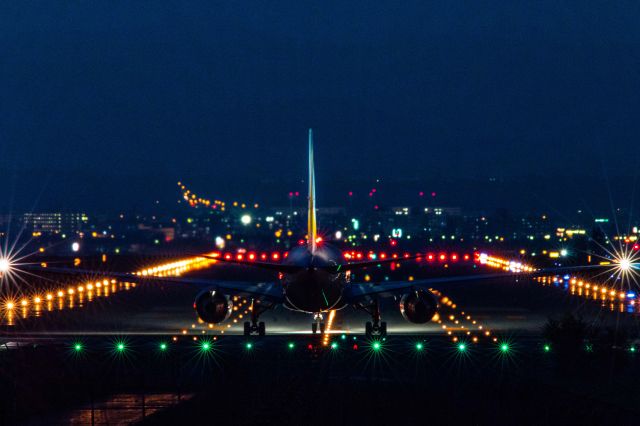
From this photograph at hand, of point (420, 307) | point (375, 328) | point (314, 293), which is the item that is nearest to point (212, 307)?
point (314, 293)

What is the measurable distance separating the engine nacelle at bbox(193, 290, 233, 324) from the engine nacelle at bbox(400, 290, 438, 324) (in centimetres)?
922

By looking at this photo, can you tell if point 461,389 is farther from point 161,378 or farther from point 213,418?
point 161,378

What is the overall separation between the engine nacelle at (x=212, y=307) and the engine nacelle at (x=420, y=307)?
9.22 meters

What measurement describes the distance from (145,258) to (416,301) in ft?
307

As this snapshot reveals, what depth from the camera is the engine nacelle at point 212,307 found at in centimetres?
5009

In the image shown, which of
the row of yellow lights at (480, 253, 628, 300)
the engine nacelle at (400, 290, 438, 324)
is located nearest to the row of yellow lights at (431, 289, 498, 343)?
the engine nacelle at (400, 290, 438, 324)

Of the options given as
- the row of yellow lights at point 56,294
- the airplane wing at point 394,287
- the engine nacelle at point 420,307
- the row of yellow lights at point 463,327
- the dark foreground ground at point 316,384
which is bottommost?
the dark foreground ground at point 316,384

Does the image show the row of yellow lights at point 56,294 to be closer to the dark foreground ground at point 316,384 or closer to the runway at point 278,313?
the runway at point 278,313

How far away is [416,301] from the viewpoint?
50.0 m

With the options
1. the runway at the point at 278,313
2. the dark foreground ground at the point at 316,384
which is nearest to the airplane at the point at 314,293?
the dark foreground ground at the point at 316,384

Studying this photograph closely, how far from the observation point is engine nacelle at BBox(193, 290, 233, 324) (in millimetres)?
50094

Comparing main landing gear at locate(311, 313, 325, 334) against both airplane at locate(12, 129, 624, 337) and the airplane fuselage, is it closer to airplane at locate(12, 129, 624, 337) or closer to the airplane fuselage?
airplane at locate(12, 129, 624, 337)

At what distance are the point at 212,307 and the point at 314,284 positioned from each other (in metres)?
7.14

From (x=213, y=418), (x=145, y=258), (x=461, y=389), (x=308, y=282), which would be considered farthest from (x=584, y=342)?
(x=145, y=258)
